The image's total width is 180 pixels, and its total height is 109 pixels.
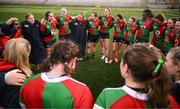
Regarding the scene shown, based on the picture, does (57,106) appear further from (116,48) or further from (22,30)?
(116,48)

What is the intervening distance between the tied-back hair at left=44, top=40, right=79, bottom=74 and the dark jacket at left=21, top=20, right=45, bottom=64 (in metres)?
6.19

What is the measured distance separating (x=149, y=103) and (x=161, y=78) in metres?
0.23

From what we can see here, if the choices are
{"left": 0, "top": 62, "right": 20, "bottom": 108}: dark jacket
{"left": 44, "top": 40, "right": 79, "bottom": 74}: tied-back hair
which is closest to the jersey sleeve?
{"left": 44, "top": 40, "right": 79, "bottom": 74}: tied-back hair

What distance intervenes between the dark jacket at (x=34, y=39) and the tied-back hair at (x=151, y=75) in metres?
6.77

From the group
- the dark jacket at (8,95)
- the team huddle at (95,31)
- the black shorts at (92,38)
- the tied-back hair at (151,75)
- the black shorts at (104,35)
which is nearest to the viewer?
the tied-back hair at (151,75)

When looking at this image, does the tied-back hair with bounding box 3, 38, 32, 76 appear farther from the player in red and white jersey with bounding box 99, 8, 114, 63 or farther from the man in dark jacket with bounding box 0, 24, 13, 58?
the player in red and white jersey with bounding box 99, 8, 114, 63

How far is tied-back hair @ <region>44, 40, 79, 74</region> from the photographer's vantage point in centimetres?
267

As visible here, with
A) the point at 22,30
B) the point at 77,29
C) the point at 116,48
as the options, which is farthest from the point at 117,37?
the point at 22,30

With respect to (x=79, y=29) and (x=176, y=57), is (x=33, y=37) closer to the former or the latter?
(x=79, y=29)

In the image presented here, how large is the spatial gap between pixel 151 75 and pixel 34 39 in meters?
6.90

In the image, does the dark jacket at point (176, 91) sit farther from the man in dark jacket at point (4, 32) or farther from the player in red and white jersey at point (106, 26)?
the player in red and white jersey at point (106, 26)

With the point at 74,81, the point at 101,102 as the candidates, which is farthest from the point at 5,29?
the point at 101,102

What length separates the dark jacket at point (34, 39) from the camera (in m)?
8.74

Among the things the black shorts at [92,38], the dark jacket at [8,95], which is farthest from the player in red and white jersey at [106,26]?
the dark jacket at [8,95]
